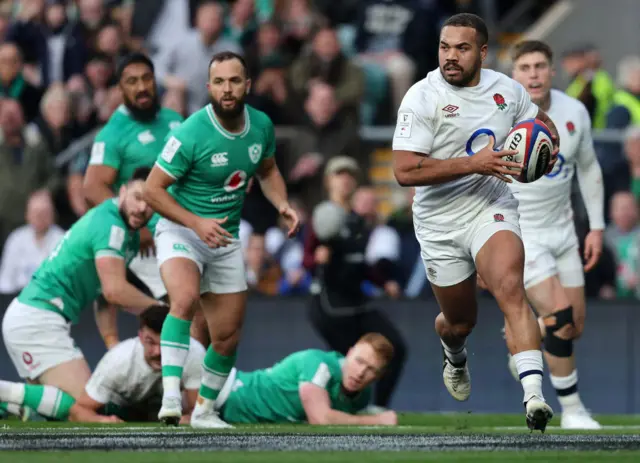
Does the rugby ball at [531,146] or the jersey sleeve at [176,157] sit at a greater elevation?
the rugby ball at [531,146]

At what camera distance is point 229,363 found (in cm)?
1032

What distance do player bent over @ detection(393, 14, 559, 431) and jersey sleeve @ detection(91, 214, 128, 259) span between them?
2.79 m

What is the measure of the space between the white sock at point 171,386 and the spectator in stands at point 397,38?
7.50 metres

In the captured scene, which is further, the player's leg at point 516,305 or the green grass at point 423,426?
the green grass at point 423,426

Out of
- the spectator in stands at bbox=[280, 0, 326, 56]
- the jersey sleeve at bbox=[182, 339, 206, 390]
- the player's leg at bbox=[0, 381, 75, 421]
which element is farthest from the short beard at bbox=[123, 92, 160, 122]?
the spectator in stands at bbox=[280, 0, 326, 56]

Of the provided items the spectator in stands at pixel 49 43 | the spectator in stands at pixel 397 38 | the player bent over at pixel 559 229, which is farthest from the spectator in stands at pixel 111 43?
the player bent over at pixel 559 229

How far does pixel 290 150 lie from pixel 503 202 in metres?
6.62

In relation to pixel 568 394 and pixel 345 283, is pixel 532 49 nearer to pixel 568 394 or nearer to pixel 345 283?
pixel 568 394

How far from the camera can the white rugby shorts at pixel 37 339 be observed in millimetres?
11453

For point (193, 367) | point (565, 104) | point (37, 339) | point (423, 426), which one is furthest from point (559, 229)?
point (37, 339)

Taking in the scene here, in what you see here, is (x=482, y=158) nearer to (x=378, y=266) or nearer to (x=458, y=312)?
(x=458, y=312)

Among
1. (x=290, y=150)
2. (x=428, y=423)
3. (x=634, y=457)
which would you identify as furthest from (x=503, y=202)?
(x=290, y=150)

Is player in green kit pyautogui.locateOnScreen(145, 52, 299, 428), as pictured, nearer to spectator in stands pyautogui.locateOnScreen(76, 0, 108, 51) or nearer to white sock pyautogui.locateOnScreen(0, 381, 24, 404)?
white sock pyautogui.locateOnScreen(0, 381, 24, 404)

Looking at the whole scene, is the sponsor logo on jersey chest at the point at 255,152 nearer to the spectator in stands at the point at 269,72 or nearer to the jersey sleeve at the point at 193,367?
the jersey sleeve at the point at 193,367
